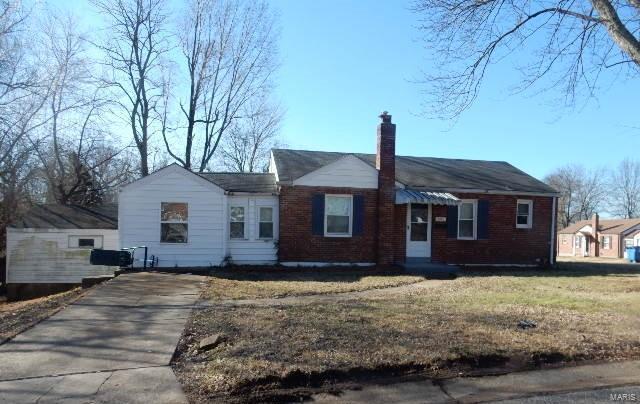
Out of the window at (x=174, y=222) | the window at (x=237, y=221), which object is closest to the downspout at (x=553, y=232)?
the window at (x=237, y=221)

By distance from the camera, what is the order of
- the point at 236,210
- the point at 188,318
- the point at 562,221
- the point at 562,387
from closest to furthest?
the point at 562,387 < the point at 188,318 < the point at 236,210 < the point at 562,221

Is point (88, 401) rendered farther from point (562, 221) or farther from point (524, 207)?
point (562, 221)

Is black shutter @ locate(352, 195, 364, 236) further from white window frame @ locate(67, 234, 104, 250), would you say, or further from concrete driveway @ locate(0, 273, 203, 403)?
white window frame @ locate(67, 234, 104, 250)

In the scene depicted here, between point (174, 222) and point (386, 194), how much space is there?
274 inches

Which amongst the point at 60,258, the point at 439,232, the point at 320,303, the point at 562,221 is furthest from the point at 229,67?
the point at 562,221

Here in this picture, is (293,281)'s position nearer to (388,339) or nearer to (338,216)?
(338,216)

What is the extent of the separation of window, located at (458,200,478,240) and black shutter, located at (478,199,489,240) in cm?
17

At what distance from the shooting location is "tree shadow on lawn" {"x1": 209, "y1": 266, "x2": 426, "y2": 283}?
14273 millimetres

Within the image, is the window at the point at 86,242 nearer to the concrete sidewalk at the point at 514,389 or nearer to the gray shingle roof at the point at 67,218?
the gray shingle roof at the point at 67,218

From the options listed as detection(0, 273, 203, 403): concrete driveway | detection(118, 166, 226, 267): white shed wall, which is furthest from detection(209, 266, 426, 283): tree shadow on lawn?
detection(0, 273, 203, 403): concrete driveway

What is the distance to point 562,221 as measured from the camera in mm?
87438

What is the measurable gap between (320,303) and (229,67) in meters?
25.4

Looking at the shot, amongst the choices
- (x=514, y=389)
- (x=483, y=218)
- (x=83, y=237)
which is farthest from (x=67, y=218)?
(x=514, y=389)

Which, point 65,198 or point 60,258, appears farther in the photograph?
point 65,198
